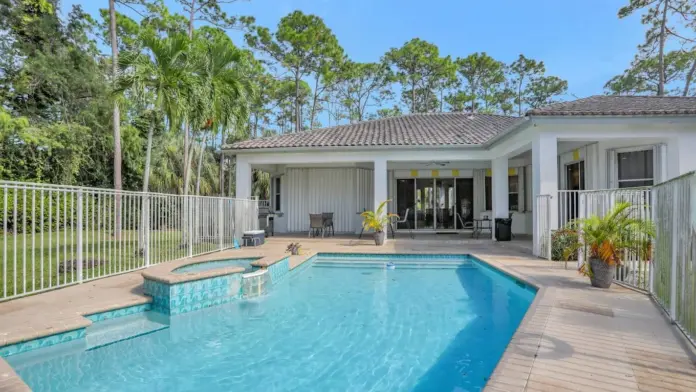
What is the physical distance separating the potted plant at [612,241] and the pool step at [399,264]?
3.75 metres

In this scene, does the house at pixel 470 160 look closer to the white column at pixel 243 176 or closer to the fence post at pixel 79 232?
the white column at pixel 243 176

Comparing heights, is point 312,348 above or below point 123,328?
below

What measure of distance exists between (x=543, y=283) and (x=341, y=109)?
30.4m

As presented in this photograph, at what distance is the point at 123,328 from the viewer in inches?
196

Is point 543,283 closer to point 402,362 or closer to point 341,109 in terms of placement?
point 402,362

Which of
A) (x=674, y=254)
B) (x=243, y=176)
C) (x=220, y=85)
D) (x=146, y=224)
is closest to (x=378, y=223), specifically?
(x=243, y=176)

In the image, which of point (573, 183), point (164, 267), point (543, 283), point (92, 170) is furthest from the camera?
point (92, 170)

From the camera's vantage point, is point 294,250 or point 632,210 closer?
point 632,210

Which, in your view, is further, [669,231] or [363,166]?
[363,166]

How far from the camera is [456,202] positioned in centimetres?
1684

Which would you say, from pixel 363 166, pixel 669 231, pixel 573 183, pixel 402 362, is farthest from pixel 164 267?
pixel 573 183

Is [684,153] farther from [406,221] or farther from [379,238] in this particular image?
[406,221]

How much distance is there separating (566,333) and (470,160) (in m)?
11.4

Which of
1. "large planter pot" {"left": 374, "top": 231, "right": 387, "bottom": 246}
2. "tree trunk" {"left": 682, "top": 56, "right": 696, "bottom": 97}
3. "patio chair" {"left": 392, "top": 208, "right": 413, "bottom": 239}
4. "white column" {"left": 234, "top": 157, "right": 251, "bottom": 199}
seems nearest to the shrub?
"large planter pot" {"left": 374, "top": 231, "right": 387, "bottom": 246}
